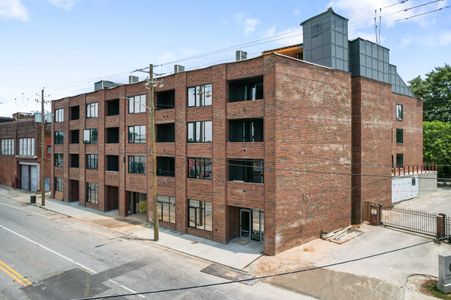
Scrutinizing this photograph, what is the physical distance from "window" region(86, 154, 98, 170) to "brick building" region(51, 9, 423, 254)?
2389 mm

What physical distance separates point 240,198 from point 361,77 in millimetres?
14468

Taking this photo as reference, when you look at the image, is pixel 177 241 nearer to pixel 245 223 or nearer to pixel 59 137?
pixel 245 223

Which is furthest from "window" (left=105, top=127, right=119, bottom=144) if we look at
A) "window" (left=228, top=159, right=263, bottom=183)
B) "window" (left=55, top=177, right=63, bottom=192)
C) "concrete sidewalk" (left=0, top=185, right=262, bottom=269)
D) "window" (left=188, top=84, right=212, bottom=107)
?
"window" (left=228, top=159, right=263, bottom=183)

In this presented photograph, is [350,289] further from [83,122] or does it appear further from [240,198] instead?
[83,122]

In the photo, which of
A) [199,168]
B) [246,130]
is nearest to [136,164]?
[199,168]

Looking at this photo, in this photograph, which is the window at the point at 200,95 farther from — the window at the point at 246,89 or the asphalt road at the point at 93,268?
the asphalt road at the point at 93,268

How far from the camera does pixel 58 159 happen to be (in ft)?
131

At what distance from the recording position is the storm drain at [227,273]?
16.4 m

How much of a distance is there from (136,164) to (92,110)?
9.90 metres

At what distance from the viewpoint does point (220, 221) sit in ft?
72.4

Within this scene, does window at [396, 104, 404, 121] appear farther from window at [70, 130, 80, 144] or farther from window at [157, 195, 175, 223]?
window at [70, 130, 80, 144]

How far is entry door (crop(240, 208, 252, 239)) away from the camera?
22688 millimetres

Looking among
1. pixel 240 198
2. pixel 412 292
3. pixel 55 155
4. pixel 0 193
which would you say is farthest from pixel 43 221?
pixel 412 292

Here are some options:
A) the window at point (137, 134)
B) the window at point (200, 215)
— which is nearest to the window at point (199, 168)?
the window at point (200, 215)
